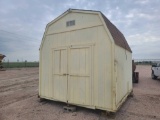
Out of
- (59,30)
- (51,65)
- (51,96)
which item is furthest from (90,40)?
(51,96)

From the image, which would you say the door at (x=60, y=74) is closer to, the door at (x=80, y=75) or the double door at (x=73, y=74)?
the double door at (x=73, y=74)

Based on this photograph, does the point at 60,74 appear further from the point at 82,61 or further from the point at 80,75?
the point at 82,61

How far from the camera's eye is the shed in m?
4.64

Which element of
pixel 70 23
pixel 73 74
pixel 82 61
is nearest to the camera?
pixel 82 61

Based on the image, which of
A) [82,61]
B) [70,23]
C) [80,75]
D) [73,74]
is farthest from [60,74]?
[70,23]

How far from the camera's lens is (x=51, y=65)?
6055mm

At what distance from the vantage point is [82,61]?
17.1ft

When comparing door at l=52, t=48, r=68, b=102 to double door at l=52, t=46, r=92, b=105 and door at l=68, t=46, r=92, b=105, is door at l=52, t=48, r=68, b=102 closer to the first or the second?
double door at l=52, t=46, r=92, b=105

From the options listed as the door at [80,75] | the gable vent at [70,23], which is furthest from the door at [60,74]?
the gable vent at [70,23]

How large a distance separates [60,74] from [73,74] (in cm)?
62

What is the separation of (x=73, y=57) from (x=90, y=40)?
0.87 m

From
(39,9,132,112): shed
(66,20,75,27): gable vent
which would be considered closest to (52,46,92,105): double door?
(39,9,132,112): shed

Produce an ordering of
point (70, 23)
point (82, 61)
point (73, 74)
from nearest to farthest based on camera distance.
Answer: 1. point (82, 61)
2. point (73, 74)
3. point (70, 23)

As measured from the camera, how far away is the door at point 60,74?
5605 mm
